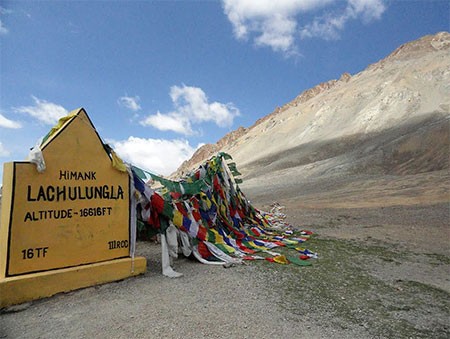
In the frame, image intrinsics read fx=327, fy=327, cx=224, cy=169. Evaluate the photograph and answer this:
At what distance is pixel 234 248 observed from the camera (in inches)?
239

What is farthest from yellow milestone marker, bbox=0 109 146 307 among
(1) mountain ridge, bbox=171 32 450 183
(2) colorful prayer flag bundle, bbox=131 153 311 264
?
(1) mountain ridge, bbox=171 32 450 183

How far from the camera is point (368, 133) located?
40125 millimetres

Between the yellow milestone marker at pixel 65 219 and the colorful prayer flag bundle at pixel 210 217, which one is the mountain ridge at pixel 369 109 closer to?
the colorful prayer flag bundle at pixel 210 217

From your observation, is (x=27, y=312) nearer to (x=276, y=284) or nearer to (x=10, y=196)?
(x=10, y=196)

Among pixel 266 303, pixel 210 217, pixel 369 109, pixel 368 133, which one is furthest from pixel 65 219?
pixel 369 109

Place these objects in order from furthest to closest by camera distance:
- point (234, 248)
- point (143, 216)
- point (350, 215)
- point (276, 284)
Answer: point (350, 215)
point (234, 248)
point (143, 216)
point (276, 284)

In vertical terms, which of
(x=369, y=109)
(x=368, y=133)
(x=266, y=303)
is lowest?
(x=266, y=303)

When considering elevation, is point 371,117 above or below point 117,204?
above

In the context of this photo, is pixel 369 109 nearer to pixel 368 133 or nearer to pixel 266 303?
pixel 368 133

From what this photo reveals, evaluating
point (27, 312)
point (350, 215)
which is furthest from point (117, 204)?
point (350, 215)

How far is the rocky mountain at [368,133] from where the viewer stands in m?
27.9

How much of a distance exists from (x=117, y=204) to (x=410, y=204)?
13581 millimetres

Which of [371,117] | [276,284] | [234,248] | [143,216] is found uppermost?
[371,117]

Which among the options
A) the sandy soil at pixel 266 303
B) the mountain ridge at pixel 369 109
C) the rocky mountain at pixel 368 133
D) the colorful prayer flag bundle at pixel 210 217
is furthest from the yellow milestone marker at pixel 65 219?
the mountain ridge at pixel 369 109
